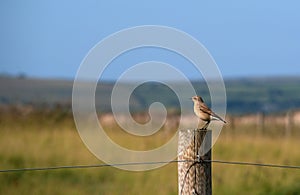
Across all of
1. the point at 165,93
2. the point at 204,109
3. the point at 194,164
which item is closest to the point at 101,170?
the point at 204,109

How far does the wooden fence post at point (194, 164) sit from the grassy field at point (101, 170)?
6.24m

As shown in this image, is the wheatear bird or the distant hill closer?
the wheatear bird

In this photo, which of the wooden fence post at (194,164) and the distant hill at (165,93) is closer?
the wooden fence post at (194,164)

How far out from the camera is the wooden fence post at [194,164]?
664 centimetres

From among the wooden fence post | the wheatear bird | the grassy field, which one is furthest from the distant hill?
the wooden fence post

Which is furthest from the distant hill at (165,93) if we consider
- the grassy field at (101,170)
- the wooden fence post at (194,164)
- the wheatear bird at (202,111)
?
the wooden fence post at (194,164)

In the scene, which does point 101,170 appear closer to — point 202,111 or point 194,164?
point 202,111

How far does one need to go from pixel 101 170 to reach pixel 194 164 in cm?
885

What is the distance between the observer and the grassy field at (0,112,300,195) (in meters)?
13.9

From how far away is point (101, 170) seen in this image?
15.4 m

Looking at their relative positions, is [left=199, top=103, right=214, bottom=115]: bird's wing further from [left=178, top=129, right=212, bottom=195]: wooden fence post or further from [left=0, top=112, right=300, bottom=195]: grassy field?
[left=0, top=112, right=300, bottom=195]: grassy field

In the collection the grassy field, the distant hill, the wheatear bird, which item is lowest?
the grassy field

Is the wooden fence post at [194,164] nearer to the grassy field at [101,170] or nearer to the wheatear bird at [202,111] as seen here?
the wheatear bird at [202,111]

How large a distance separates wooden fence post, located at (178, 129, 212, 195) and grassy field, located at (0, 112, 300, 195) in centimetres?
624
